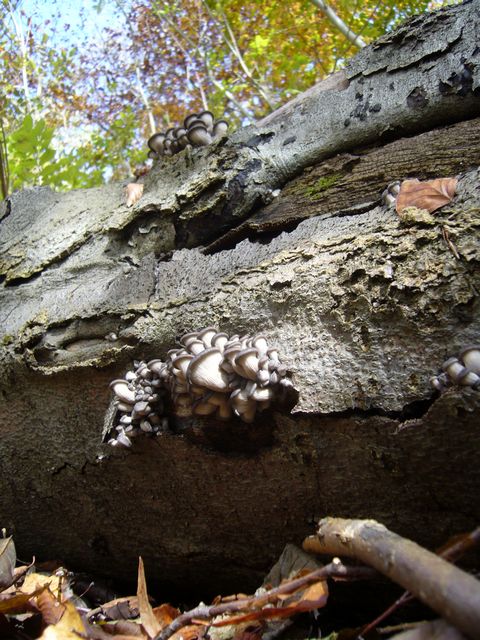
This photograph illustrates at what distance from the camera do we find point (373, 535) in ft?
4.47

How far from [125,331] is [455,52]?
2.00 meters

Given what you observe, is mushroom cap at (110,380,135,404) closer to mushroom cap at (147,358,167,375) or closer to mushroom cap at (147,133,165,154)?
mushroom cap at (147,358,167,375)

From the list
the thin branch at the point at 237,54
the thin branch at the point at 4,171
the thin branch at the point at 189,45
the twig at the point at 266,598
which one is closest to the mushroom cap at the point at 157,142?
the twig at the point at 266,598

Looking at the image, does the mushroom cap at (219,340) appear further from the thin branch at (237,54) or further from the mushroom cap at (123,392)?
the thin branch at (237,54)

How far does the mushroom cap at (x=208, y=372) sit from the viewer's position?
1.83 meters

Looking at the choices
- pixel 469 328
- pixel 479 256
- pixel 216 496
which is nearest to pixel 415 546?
pixel 469 328

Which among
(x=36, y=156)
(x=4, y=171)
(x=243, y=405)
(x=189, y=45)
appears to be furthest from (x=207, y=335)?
(x=189, y=45)

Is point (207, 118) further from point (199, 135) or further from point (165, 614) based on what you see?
point (165, 614)

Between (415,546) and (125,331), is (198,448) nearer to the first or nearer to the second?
(125,331)

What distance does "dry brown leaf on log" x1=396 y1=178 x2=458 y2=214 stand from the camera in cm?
184

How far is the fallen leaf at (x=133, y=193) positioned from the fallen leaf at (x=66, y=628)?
1999mm

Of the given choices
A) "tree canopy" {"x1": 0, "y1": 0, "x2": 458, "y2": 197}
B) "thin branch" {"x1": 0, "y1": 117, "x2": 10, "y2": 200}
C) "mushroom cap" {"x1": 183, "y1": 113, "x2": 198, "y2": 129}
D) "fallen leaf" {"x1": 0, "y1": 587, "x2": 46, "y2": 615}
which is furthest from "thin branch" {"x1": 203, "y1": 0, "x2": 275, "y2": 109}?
"fallen leaf" {"x1": 0, "y1": 587, "x2": 46, "y2": 615}

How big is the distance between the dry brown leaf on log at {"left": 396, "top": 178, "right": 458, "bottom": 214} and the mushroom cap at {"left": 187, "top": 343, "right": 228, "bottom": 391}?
34.7 inches

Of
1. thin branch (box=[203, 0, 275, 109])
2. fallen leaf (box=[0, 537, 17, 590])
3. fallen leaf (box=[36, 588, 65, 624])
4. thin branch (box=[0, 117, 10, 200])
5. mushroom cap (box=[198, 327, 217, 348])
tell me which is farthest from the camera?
thin branch (box=[203, 0, 275, 109])
